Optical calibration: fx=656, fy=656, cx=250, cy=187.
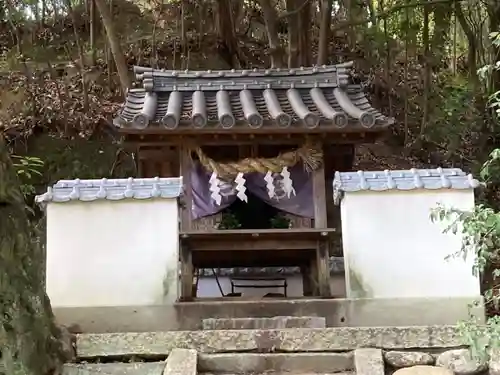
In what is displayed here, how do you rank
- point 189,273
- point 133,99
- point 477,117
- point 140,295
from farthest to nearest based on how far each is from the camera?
point 477,117 < point 133,99 < point 189,273 < point 140,295

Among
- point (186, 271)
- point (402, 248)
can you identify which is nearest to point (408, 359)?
point (402, 248)

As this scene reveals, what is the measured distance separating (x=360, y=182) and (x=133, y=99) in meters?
3.27

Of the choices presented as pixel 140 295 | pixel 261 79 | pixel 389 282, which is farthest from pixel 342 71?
pixel 140 295

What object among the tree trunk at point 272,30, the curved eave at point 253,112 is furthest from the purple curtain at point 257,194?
the tree trunk at point 272,30

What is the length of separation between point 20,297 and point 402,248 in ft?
11.1

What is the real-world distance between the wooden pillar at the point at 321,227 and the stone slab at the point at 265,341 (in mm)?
1840

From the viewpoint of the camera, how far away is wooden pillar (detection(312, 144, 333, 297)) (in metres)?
6.70

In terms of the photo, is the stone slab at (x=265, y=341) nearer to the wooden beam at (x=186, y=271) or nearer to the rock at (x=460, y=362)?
the rock at (x=460, y=362)

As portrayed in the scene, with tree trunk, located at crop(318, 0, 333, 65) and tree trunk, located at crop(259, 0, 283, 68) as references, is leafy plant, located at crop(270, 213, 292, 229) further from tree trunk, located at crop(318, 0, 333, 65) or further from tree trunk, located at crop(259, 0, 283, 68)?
tree trunk, located at crop(259, 0, 283, 68)

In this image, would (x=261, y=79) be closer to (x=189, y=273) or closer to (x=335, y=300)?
(x=189, y=273)

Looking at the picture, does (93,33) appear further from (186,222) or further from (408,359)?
(408,359)

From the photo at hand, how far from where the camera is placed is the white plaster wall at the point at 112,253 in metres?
5.80

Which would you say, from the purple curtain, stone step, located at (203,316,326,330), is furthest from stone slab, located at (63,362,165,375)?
the purple curtain

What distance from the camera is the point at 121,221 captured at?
595 centimetres
